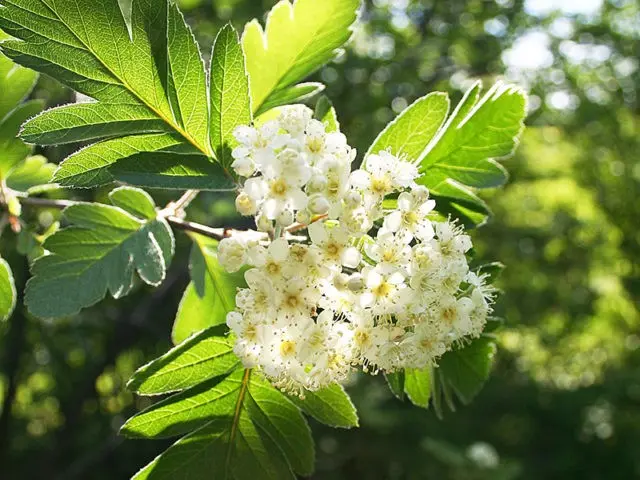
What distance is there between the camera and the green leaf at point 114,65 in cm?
100

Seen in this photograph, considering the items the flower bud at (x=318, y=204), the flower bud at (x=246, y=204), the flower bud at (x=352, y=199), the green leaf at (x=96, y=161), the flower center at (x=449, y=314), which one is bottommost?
the flower center at (x=449, y=314)

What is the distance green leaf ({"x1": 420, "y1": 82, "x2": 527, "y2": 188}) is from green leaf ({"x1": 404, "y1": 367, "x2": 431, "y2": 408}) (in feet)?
1.08

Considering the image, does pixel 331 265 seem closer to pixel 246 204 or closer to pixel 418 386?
pixel 246 204

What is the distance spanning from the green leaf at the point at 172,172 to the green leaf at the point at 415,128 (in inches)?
10.3

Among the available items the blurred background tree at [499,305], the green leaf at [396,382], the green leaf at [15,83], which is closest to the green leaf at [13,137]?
the green leaf at [15,83]

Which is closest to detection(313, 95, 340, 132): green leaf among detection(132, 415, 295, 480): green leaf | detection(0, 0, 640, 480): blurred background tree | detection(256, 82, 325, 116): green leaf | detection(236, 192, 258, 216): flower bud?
detection(256, 82, 325, 116): green leaf

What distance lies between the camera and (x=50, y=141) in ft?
3.41

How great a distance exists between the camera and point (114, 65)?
3.45ft

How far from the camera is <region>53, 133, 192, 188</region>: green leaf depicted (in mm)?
1038

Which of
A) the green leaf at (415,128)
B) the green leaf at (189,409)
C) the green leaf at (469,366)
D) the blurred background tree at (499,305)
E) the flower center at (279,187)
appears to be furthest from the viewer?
the blurred background tree at (499,305)

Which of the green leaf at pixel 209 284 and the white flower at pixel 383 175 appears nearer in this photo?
the white flower at pixel 383 175

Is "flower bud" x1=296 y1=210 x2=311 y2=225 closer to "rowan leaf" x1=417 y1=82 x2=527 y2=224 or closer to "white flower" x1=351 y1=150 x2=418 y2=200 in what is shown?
"white flower" x1=351 y1=150 x2=418 y2=200

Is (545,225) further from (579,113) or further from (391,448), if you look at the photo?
(391,448)

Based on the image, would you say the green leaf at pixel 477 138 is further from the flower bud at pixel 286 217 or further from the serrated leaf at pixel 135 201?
the serrated leaf at pixel 135 201
